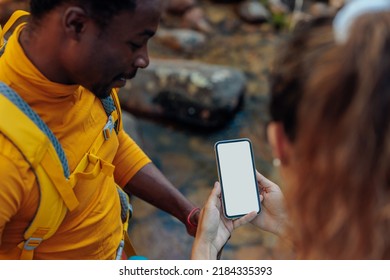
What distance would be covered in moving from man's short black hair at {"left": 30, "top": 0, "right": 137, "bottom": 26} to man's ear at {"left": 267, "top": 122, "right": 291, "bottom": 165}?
0.28 m

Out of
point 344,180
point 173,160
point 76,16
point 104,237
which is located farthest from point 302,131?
point 173,160

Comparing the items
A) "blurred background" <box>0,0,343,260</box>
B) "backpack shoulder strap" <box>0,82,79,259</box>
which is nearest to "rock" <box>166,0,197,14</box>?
"blurred background" <box>0,0,343,260</box>

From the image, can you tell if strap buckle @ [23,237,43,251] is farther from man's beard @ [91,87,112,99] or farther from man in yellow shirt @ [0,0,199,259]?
man's beard @ [91,87,112,99]

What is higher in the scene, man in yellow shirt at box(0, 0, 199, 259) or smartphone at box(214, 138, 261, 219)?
man in yellow shirt at box(0, 0, 199, 259)

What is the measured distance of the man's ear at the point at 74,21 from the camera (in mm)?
785

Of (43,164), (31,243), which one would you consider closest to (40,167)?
(43,164)

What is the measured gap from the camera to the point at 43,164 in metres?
0.78

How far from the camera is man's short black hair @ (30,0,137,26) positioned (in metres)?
0.79

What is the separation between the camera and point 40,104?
0.84 meters

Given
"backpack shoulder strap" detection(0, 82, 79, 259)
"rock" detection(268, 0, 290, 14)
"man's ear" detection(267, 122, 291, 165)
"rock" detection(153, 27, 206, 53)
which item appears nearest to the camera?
"man's ear" detection(267, 122, 291, 165)

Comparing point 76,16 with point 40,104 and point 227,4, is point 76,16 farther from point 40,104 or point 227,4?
point 227,4

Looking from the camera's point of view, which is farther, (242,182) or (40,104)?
(242,182)

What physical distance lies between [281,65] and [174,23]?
266 cm
